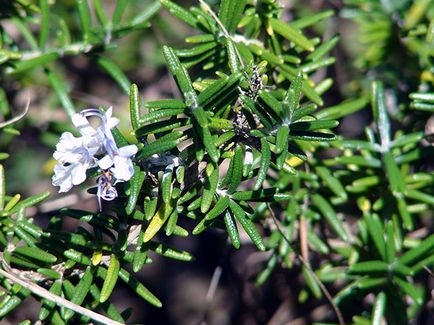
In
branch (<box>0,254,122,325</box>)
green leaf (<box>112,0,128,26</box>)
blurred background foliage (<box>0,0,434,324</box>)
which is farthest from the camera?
green leaf (<box>112,0,128,26</box>)

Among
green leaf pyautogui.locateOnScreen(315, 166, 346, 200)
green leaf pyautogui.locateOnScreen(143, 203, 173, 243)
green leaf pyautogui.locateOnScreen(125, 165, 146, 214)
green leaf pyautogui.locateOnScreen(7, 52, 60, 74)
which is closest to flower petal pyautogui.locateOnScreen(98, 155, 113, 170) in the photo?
green leaf pyautogui.locateOnScreen(125, 165, 146, 214)

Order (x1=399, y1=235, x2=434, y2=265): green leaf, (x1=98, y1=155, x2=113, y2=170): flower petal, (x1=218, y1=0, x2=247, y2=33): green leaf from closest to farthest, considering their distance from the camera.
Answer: (x1=98, y1=155, x2=113, y2=170): flower petal
(x1=218, y1=0, x2=247, y2=33): green leaf
(x1=399, y1=235, x2=434, y2=265): green leaf

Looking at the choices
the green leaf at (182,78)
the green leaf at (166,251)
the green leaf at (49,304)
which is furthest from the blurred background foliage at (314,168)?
the green leaf at (49,304)

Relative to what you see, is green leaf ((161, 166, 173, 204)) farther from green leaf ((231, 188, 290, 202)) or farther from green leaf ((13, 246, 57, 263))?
green leaf ((13, 246, 57, 263))

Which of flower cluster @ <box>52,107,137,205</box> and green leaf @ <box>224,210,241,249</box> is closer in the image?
flower cluster @ <box>52,107,137,205</box>

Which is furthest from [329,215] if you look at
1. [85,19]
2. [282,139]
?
[85,19]

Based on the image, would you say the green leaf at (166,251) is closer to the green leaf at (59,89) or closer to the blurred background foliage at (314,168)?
the blurred background foliage at (314,168)

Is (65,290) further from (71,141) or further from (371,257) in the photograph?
(371,257)

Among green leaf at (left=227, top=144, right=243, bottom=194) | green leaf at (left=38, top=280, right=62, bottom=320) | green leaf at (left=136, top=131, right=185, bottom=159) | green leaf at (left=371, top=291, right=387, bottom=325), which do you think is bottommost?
green leaf at (left=371, top=291, right=387, bottom=325)

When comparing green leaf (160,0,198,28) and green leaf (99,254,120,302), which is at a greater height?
green leaf (160,0,198,28)
